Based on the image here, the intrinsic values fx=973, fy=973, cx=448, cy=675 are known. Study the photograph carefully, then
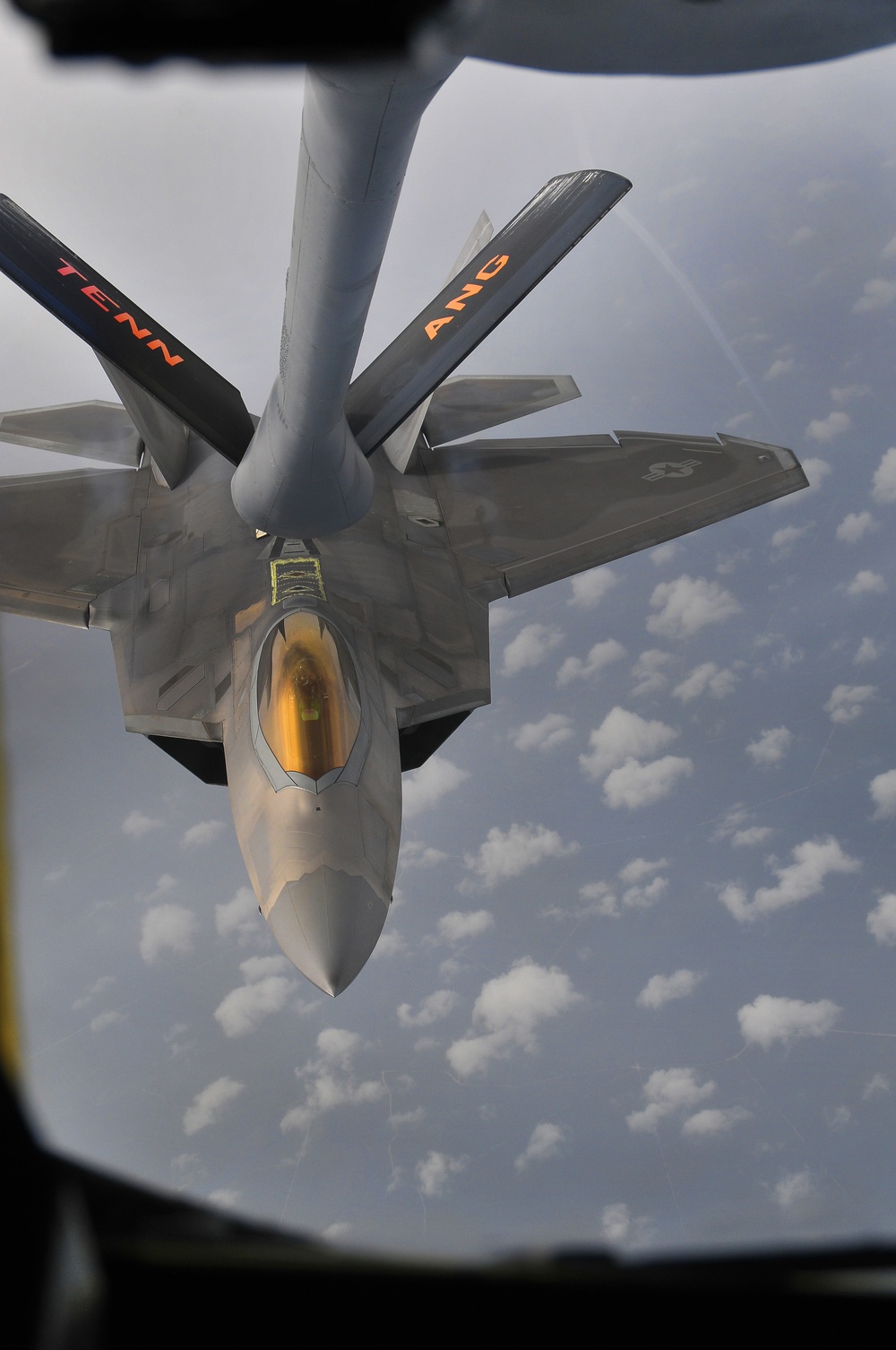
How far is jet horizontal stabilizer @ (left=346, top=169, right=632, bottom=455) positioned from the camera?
5457mm

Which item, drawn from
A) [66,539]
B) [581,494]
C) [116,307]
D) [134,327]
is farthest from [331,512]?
[581,494]

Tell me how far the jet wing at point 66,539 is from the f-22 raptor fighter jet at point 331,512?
A: 27 mm

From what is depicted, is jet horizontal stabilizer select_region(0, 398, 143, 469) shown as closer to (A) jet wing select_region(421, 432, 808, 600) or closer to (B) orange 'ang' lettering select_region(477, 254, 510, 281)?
(A) jet wing select_region(421, 432, 808, 600)

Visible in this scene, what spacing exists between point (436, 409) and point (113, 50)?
33.1 ft

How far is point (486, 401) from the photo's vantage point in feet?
35.5

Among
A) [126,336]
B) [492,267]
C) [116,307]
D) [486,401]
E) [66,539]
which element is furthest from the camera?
[486,401]

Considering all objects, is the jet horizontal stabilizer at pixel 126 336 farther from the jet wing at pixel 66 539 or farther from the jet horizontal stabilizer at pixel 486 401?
the jet horizontal stabilizer at pixel 486 401

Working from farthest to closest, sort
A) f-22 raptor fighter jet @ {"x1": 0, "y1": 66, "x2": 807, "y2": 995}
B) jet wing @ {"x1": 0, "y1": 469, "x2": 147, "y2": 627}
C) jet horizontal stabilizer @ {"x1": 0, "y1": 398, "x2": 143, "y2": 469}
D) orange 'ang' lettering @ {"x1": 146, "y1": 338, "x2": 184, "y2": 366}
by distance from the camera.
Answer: jet horizontal stabilizer @ {"x1": 0, "y1": 398, "x2": 143, "y2": 469} < jet wing @ {"x1": 0, "y1": 469, "x2": 147, "y2": 627} < orange 'ang' lettering @ {"x1": 146, "y1": 338, "x2": 184, "y2": 366} < f-22 raptor fighter jet @ {"x1": 0, "y1": 66, "x2": 807, "y2": 995}

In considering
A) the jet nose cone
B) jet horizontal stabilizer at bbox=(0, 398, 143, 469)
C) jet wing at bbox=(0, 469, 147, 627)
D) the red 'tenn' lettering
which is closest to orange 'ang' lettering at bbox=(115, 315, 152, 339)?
the red 'tenn' lettering

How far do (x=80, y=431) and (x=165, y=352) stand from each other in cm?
468

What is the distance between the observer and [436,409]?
425 inches

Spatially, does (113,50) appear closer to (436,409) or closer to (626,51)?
(626,51)

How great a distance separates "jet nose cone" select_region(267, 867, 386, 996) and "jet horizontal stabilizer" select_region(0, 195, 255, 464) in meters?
2.71

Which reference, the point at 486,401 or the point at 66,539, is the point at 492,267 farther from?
the point at 66,539
